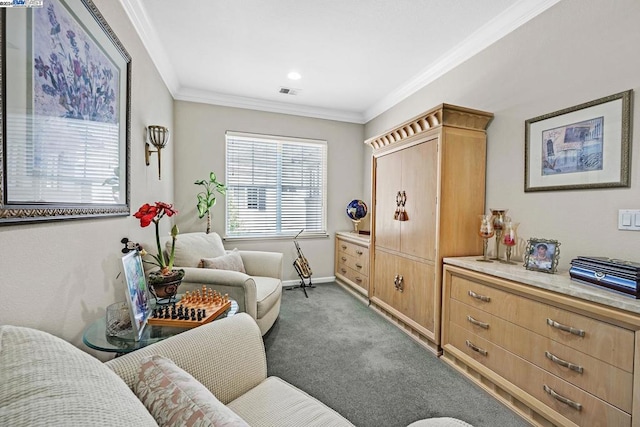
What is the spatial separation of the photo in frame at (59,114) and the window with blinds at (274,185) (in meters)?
2.15

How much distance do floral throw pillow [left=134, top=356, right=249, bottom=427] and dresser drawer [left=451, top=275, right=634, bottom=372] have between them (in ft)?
5.33

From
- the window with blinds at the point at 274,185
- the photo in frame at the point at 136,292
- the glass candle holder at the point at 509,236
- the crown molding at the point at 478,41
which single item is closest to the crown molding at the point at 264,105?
the window with blinds at the point at 274,185

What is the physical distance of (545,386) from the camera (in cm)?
150

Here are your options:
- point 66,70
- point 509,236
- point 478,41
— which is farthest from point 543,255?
point 66,70

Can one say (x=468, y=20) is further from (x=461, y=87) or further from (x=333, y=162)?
(x=333, y=162)

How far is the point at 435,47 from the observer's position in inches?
101

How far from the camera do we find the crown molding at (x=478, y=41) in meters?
1.98

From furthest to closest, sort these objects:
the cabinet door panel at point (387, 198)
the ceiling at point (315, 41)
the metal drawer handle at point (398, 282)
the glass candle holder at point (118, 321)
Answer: the cabinet door panel at point (387, 198) → the metal drawer handle at point (398, 282) → the ceiling at point (315, 41) → the glass candle holder at point (118, 321)

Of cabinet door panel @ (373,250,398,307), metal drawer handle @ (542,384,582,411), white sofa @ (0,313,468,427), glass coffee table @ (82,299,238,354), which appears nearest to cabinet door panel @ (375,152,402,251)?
cabinet door panel @ (373,250,398,307)

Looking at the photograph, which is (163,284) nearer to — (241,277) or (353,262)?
(241,277)

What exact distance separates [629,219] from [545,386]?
1.03 m

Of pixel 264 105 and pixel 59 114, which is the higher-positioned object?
pixel 264 105

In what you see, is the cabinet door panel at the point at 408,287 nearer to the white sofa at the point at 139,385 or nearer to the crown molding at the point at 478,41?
the white sofa at the point at 139,385

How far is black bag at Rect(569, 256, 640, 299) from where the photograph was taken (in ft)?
4.12
